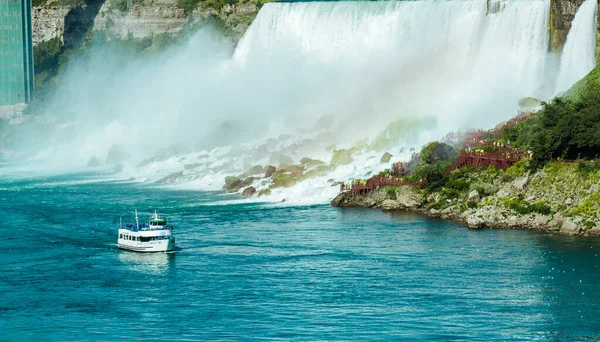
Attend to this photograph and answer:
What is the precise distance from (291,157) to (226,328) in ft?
165

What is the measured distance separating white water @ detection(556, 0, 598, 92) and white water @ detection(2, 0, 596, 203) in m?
1.72

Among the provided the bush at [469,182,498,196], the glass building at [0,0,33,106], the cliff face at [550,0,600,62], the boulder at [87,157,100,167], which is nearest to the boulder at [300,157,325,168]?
the cliff face at [550,0,600,62]

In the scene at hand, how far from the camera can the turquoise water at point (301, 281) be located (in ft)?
167

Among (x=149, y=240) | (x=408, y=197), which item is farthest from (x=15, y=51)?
(x=149, y=240)

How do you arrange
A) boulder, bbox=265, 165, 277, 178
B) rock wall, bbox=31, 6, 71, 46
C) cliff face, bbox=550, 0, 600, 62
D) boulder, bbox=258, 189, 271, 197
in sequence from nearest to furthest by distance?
boulder, bbox=258, 189, 271, 197, cliff face, bbox=550, 0, 600, 62, boulder, bbox=265, 165, 277, 178, rock wall, bbox=31, 6, 71, 46

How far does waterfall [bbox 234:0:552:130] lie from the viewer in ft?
310

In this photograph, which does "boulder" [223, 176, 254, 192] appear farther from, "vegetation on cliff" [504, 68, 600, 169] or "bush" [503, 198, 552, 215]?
"bush" [503, 198, 552, 215]

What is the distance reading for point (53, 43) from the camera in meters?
158

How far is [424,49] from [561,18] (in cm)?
1902

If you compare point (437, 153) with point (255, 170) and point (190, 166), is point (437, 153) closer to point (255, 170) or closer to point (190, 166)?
point (255, 170)

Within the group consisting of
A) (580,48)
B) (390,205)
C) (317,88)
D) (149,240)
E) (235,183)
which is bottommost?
(235,183)

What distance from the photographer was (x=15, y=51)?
14900 cm

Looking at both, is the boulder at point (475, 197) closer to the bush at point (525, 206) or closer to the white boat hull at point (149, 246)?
the bush at point (525, 206)

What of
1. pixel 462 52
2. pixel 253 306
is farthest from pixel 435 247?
pixel 462 52
